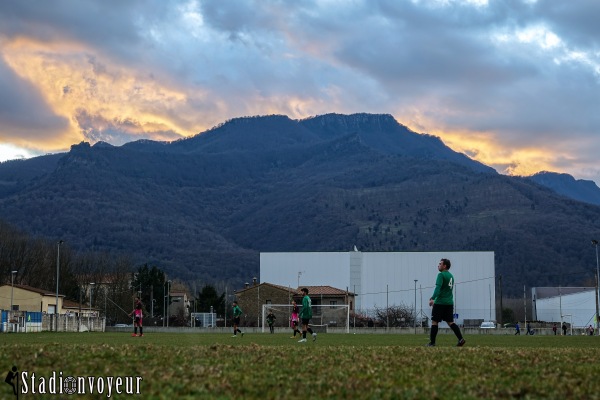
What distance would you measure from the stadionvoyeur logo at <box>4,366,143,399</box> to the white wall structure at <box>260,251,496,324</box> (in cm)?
10114

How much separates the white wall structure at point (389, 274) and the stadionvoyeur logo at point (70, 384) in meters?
101

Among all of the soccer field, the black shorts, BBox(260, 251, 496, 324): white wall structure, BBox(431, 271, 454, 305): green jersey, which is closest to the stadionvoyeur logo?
the soccer field

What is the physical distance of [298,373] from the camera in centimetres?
1212

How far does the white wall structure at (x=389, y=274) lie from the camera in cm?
11431

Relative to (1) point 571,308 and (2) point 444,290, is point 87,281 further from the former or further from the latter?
(2) point 444,290

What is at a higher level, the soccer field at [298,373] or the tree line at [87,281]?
the tree line at [87,281]

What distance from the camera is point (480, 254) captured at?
11569cm

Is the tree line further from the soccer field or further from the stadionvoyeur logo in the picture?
the stadionvoyeur logo

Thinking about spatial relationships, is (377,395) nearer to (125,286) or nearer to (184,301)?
(125,286)

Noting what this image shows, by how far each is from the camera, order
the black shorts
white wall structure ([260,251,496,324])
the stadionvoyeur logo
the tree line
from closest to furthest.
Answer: the stadionvoyeur logo < the black shorts < the tree line < white wall structure ([260,251,496,324])

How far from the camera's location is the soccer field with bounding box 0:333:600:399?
35.0 feet

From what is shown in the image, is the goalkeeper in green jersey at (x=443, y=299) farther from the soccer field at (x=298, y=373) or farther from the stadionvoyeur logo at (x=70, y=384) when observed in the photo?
the stadionvoyeur logo at (x=70, y=384)

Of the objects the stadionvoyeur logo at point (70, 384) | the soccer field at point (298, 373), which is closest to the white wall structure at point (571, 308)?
the soccer field at point (298, 373)

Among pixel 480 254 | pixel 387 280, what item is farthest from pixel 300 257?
pixel 480 254
